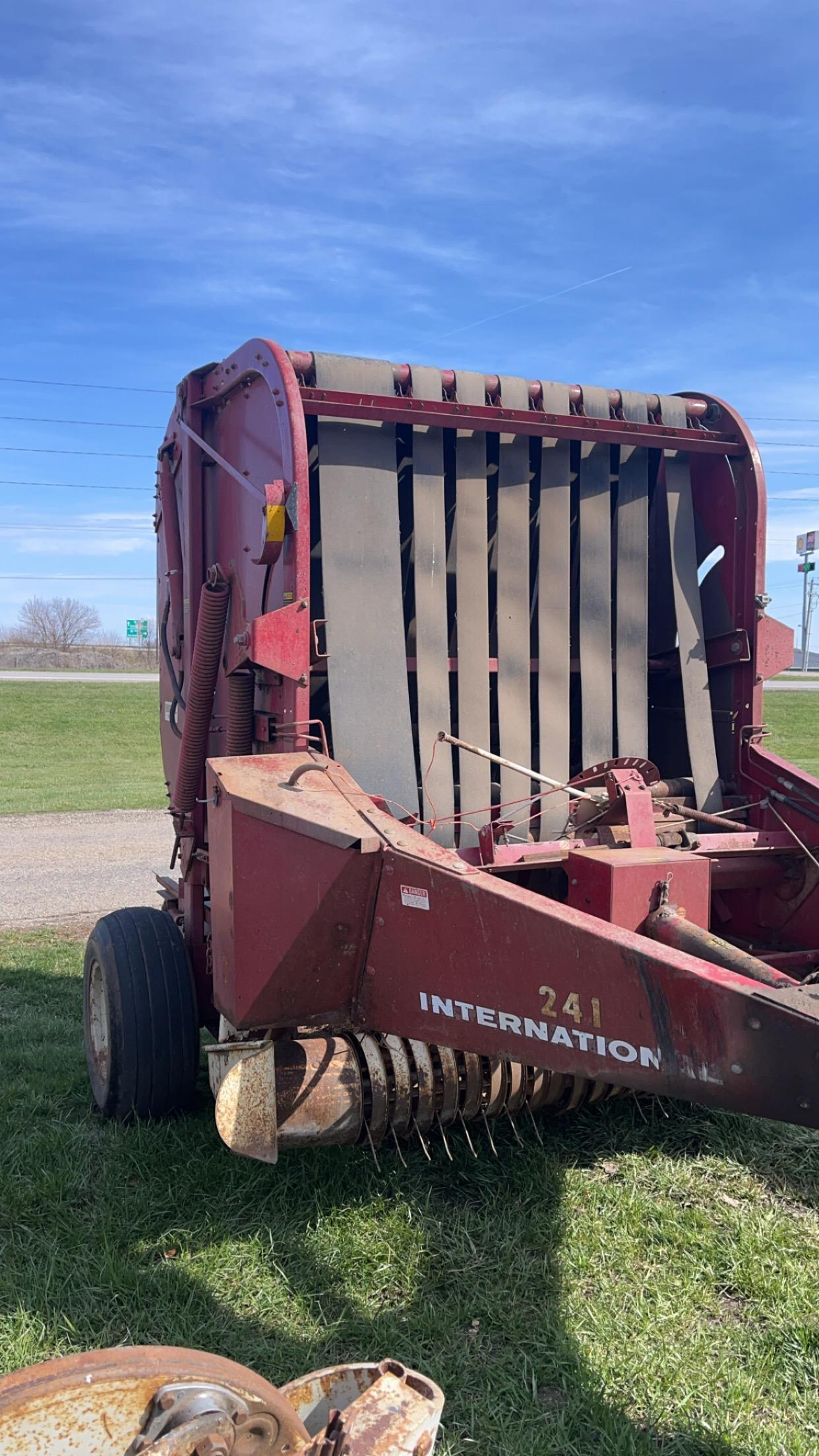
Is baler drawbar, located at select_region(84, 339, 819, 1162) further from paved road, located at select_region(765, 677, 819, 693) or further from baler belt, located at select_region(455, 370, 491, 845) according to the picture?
paved road, located at select_region(765, 677, 819, 693)

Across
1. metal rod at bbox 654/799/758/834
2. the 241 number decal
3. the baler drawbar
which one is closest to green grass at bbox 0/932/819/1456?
the baler drawbar

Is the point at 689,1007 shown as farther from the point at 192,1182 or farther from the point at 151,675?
the point at 151,675

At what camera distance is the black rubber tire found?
394 cm

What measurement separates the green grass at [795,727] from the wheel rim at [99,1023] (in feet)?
52.7

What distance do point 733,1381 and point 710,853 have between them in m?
1.63

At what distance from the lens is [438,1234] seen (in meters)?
3.29

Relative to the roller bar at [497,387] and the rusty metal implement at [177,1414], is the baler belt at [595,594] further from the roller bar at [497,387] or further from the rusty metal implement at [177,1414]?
the rusty metal implement at [177,1414]

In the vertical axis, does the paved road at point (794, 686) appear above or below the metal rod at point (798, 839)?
below

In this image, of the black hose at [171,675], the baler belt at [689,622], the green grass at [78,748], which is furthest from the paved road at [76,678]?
the baler belt at [689,622]

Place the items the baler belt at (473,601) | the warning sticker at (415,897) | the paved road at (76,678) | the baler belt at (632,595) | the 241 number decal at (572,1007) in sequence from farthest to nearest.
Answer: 1. the paved road at (76,678)
2. the baler belt at (632,595)
3. the baler belt at (473,601)
4. the warning sticker at (415,897)
5. the 241 number decal at (572,1007)

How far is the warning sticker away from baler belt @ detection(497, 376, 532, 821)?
1371 mm

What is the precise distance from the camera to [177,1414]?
5.06 ft

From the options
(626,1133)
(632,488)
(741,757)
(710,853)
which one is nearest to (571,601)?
(632,488)

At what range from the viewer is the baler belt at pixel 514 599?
4141 millimetres
